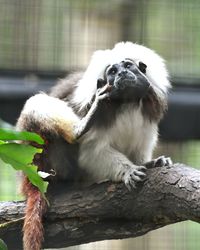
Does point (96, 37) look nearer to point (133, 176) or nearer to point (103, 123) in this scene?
point (103, 123)

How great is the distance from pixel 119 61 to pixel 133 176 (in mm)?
562

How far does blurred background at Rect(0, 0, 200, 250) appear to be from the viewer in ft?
11.9

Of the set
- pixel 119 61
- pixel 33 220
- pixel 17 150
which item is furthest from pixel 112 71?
pixel 17 150

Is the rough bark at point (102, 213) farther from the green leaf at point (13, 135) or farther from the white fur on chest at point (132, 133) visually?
the green leaf at point (13, 135)

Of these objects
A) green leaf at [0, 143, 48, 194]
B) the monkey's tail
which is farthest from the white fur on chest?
green leaf at [0, 143, 48, 194]

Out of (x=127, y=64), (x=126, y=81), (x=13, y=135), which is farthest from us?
(x=127, y=64)

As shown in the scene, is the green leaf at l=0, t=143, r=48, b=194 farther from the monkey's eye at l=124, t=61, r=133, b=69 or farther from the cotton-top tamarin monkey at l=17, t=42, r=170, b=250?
the monkey's eye at l=124, t=61, r=133, b=69

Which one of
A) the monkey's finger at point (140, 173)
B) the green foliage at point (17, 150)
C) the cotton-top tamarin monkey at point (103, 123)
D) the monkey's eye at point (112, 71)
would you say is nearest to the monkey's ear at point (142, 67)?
the cotton-top tamarin monkey at point (103, 123)

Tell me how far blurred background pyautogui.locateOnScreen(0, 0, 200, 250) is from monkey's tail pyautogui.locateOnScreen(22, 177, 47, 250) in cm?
103

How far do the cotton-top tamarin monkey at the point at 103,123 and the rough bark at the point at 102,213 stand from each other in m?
0.06

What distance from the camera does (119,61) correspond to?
2.78 metres

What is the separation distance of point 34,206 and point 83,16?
151cm

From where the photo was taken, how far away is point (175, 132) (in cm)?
358

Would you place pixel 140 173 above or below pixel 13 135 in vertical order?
below
